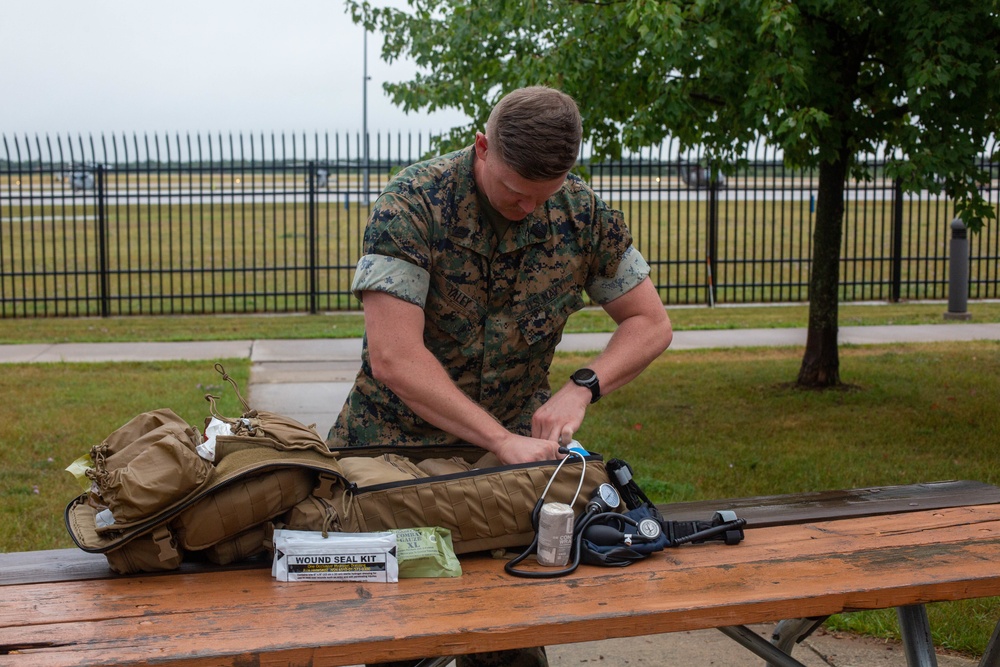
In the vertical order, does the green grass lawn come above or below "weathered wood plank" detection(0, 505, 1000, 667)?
below

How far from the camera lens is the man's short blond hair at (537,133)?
7.88 ft

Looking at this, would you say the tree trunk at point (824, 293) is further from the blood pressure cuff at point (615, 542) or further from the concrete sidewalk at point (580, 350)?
the blood pressure cuff at point (615, 542)

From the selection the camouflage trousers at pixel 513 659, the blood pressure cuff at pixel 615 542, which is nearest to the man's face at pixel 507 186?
the blood pressure cuff at pixel 615 542

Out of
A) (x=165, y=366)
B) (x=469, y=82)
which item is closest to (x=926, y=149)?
(x=469, y=82)

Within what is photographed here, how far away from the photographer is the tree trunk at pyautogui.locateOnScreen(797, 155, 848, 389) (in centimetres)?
776

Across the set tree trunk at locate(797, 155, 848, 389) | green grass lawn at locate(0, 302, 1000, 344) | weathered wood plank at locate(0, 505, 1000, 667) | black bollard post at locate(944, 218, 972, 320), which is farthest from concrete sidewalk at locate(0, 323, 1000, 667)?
tree trunk at locate(797, 155, 848, 389)

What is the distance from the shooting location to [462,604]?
86.8 inches

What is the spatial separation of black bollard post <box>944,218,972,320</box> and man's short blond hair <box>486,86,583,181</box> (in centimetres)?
1084

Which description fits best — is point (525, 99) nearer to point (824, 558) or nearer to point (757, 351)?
point (824, 558)

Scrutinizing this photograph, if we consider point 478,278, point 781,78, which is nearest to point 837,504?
point 478,278

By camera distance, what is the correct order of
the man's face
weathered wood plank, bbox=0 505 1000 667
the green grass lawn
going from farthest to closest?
the green grass lawn, the man's face, weathered wood plank, bbox=0 505 1000 667

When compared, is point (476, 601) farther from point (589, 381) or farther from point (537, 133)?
point (537, 133)

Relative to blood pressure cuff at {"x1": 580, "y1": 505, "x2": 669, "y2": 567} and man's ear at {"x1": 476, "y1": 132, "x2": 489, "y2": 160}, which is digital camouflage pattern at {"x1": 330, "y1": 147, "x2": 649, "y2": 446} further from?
blood pressure cuff at {"x1": 580, "y1": 505, "x2": 669, "y2": 567}

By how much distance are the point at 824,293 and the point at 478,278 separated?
5.69 m
